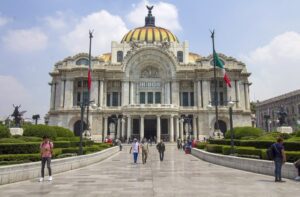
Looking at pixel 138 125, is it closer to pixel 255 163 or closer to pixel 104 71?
pixel 104 71

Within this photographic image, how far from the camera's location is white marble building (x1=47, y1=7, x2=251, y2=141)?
2657 inches

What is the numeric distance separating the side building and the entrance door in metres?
25.2

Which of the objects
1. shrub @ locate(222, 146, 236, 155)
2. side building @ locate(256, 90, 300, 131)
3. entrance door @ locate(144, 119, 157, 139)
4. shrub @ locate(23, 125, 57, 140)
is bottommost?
shrub @ locate(222, 146, 236, 155)

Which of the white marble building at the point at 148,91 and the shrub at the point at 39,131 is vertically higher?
the white marble building at the point at 148,91

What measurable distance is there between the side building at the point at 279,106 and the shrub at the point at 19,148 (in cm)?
5923

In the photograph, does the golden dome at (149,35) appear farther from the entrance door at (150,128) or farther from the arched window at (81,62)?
the entrance door at (150,128)

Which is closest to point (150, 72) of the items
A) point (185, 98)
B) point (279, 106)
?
point (185, 98)

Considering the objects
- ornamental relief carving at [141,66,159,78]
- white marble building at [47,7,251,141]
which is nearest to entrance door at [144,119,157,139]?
white marble building at [47,7,251,141]

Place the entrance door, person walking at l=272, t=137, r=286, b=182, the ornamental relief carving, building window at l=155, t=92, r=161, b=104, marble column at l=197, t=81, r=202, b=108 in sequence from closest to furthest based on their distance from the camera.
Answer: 1. person walking at l=272, t=137, r=286, b=182
2. the entrance door
3. marble column at l=197, t=81, r=202, b=108
4. building window at l=155, t=92, r=161, b=104
5. the ornamental relief carving

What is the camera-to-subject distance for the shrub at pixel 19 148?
17.2m

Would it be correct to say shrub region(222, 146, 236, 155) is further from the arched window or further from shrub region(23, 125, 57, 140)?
the arched window

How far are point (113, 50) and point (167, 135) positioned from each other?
2739cm

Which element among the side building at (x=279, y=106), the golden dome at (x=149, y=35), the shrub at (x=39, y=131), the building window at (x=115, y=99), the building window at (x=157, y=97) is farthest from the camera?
the golden dome at (x=149, y=35)

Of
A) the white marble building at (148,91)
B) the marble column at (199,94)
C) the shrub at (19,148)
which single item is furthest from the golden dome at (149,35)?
the shrub at (19,148)
